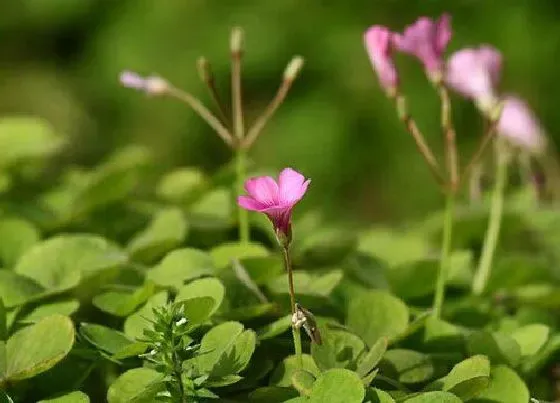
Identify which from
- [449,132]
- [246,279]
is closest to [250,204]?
[246,279]

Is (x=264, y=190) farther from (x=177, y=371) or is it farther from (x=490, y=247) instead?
(x=490, y=247)

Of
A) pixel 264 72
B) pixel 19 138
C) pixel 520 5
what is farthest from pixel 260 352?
pixel 520 5

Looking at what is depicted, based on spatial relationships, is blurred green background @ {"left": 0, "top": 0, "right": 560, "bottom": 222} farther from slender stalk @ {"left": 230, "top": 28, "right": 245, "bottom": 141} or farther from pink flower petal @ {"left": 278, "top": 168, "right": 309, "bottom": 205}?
pink flower petal @ {"left": 278, "top": 168, "right": 309, "bottom": 205}

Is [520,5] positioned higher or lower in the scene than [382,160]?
higher

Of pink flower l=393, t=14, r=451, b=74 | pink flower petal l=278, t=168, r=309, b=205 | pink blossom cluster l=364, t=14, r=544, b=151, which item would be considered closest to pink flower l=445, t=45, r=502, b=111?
pink blossom cluster l=364, t=14, r=544, b=151

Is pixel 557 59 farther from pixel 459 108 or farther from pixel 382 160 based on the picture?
pixel 382 160
